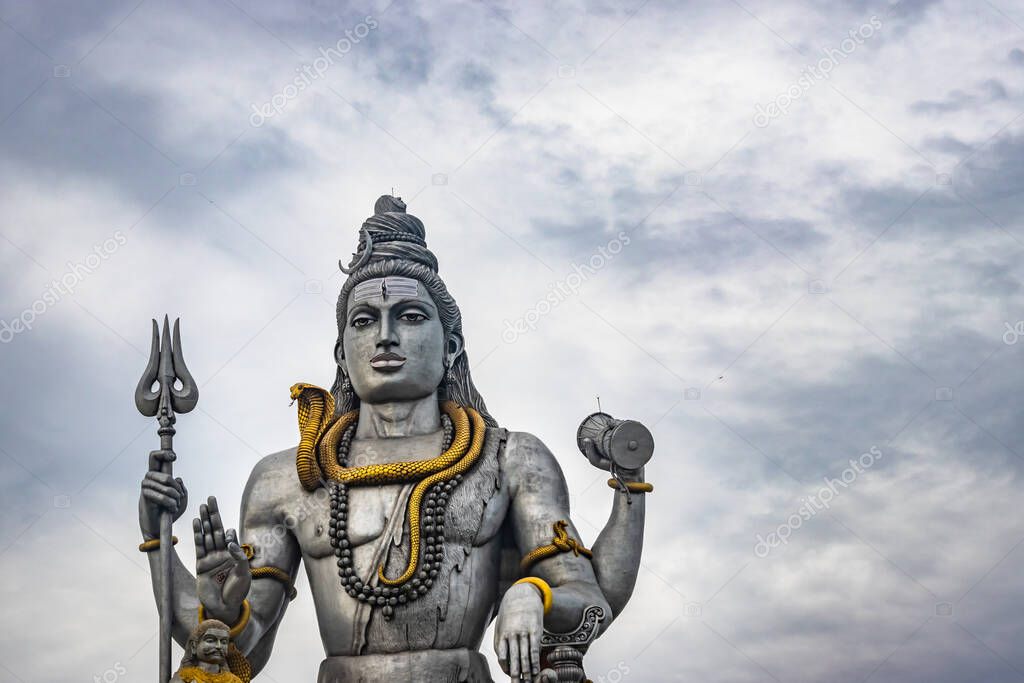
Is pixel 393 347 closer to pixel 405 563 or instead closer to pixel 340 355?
pixel 340 355

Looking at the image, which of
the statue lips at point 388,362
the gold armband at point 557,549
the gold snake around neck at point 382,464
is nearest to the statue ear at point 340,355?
the gold snake around neck at point 382,464

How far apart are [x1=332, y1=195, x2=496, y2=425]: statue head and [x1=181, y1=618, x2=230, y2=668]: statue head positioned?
270 cm

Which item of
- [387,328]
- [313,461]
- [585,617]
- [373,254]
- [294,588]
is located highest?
[373,254]

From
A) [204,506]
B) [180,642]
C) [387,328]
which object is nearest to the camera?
[204,506]

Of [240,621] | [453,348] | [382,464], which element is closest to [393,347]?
[453,348]

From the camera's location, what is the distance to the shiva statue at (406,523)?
12.1 meters

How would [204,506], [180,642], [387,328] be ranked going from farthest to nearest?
[387,328]
[180,642]
[204,506]

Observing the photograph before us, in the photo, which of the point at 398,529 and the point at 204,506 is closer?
the point at 204,506

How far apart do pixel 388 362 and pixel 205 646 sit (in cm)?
299

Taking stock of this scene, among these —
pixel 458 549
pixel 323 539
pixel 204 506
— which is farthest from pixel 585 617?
pixel 204 506

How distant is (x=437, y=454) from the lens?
512 inches

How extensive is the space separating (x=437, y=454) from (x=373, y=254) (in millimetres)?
1955

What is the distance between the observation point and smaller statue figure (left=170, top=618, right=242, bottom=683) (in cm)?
1130

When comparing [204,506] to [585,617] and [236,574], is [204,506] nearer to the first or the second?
[236,574]
